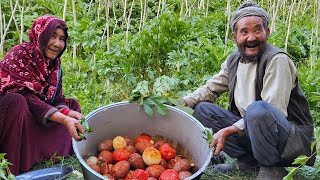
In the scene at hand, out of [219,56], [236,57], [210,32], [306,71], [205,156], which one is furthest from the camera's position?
[210,32]

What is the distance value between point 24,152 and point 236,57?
1.45 metres

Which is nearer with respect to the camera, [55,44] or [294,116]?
[294,116]

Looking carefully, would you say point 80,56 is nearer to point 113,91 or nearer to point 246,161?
point 113,91

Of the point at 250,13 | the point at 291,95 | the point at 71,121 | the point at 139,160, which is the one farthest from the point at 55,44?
the point at 291,95

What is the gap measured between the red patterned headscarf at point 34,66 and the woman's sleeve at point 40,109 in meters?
0.06

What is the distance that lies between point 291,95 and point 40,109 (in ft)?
4.90

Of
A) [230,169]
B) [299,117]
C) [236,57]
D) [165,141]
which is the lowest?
[230,169]

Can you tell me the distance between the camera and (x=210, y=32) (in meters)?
4.65

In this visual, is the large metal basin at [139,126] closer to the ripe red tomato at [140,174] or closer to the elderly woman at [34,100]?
the elderly woman at [34,100]

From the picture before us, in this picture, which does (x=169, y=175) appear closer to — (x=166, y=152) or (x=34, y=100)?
(x=166, y=152)

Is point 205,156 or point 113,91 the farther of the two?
point 113,91

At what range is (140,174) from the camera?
234 cm

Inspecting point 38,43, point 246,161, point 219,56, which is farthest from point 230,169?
point 38,43

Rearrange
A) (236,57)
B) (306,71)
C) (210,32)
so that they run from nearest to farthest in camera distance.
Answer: (236,57)
(306,71)
(210,32)
